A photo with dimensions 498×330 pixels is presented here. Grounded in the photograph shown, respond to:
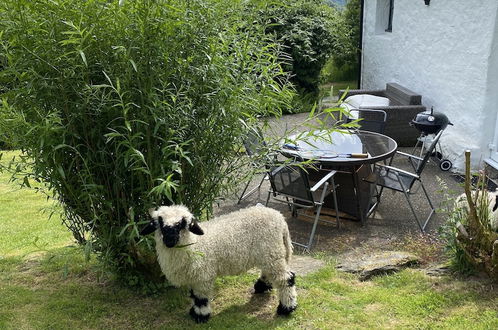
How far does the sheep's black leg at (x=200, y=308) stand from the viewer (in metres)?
3.58

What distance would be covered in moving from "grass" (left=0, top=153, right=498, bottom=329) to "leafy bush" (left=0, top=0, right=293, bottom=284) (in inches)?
16.2

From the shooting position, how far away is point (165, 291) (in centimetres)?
409

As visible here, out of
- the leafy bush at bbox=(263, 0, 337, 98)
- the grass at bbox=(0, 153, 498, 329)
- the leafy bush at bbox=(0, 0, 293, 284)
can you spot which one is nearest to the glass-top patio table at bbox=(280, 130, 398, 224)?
the grass at bbox=(0, 153, 498, 329)

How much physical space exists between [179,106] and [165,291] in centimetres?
168

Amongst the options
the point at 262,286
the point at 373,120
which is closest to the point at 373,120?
the point at 373,120

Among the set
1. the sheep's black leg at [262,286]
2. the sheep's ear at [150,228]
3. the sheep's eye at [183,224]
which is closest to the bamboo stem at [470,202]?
the sheep's black leg at [262,286]

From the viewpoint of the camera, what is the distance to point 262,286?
4.03m

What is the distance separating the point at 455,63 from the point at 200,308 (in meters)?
6.31

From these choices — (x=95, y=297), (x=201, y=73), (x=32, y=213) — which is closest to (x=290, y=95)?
(x=201, y=73)

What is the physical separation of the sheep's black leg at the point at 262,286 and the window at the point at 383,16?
31.5 feet

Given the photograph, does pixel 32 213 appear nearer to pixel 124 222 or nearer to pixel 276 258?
pixel 124 222

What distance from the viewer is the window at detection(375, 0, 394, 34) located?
472 inches

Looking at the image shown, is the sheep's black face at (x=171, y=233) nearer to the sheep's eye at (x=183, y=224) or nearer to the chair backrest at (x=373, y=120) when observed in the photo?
the sheep's eye at (x=183, y=224)

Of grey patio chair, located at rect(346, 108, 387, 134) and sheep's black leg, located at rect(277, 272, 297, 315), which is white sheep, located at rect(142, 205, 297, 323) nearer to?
sheep's black leg, located at rect(277, 272, 297, 315)
